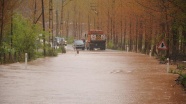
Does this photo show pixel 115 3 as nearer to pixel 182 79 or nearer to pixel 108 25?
pixel 108 25

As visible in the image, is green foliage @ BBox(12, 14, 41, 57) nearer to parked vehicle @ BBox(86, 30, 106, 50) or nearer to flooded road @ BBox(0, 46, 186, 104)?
flooded road @ BBox(0, 46, 186, 104)

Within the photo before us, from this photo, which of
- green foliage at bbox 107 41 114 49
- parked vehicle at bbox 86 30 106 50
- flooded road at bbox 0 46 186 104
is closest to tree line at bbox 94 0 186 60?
green foliage at bbox 107 41 114 49

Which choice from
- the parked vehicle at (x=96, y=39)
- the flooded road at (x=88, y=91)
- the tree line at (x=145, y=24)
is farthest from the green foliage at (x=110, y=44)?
the flooded road at (x=88, y=91)

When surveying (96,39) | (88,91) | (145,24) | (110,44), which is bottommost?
(88,91)

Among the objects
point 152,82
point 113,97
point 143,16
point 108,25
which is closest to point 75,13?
point 108,25

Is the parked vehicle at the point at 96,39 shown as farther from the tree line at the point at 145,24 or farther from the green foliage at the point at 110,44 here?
the green foliage at the point at 110,44

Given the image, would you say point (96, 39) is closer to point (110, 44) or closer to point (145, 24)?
point (110, 44)

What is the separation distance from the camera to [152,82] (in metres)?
24.5

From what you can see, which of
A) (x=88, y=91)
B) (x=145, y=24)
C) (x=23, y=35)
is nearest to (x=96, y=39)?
(x=145, y=24)

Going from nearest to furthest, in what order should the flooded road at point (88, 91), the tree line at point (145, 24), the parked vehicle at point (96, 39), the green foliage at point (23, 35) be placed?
the flooded road at point (88, 91) → the tree line at point (145, 24) → the green foliage at point (23, 35) → the parked vehicle at point (96, 39)

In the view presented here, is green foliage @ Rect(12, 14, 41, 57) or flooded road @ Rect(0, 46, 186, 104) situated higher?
green foliage @ Rect(12, 14, 41, 57)

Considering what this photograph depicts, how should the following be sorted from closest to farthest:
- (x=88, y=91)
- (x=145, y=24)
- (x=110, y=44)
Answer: (x=88, y=91)
(x=145, y=24)
(x=110, y=44)

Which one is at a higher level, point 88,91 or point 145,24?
point 145,24

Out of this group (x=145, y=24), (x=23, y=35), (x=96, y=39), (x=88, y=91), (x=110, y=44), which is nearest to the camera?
(x=88, y=91)
